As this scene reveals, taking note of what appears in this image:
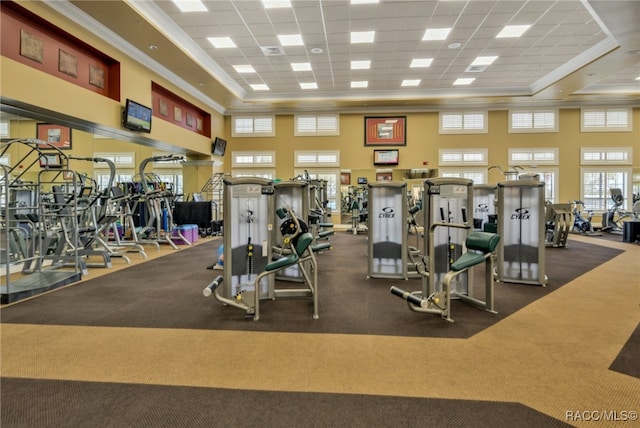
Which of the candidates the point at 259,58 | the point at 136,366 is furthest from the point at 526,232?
Result: the point at 259,58

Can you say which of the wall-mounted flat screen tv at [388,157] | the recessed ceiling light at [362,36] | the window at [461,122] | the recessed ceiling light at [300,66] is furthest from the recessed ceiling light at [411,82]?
the recessed ceiling light at [300,66]

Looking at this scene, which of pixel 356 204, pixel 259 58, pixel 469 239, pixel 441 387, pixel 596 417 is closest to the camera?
pixel 596 417

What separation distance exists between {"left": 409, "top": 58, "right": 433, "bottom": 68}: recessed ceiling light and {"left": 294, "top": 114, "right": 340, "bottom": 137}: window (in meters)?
4.08

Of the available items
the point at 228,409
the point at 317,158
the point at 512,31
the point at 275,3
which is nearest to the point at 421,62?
the point at 512,31

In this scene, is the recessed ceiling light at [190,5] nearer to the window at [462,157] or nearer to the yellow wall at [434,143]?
the yellow wall at [434,143]

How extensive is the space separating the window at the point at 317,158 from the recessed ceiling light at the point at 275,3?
6684mm

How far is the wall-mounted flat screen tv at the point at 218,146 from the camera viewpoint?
12.2m

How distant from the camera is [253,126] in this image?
13180mm

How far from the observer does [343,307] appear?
358 cm

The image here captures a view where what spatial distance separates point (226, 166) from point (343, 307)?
10876 millimetres

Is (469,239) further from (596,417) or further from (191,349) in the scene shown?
(191,349)

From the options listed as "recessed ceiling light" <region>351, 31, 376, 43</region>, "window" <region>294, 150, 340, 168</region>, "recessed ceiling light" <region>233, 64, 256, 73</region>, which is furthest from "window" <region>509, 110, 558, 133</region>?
"recessed ceiling light" <region>233, 64, 256, 73</region>

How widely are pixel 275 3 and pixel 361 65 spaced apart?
3.59 metres

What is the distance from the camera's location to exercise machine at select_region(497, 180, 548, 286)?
176 inches
